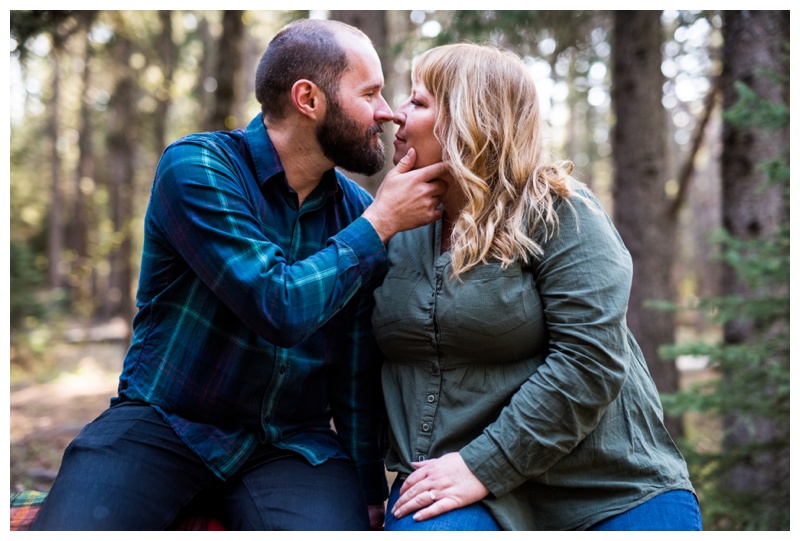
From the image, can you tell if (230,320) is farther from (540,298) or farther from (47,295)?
(47,295)

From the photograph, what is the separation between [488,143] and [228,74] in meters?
6.07

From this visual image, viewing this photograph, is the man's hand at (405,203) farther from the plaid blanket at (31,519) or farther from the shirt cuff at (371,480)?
the plaid blanket at (31,519)

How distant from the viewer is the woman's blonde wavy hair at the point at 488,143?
7.39 feet

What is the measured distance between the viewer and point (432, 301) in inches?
89.4

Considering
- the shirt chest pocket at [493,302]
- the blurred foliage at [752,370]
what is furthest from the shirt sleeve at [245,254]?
the blurred foliage at [752,370]

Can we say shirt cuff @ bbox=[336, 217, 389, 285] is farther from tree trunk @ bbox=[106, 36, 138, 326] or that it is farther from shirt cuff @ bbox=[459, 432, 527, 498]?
tree trunk @ bbox=[106, 36, 138, 326]

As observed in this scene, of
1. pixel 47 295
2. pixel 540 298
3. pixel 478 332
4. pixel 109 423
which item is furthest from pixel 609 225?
pixel 47 295

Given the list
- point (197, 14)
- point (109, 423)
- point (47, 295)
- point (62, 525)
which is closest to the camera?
point (62, 525)

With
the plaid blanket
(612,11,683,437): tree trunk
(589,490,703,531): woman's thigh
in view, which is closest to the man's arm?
the plaid blanket

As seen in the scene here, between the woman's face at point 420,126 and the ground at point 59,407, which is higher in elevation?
the woman's face at point 420,126

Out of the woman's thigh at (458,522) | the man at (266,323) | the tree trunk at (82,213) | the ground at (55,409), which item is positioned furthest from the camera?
the tree trunk at (82,213)

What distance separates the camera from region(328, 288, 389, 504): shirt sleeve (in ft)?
8.71
